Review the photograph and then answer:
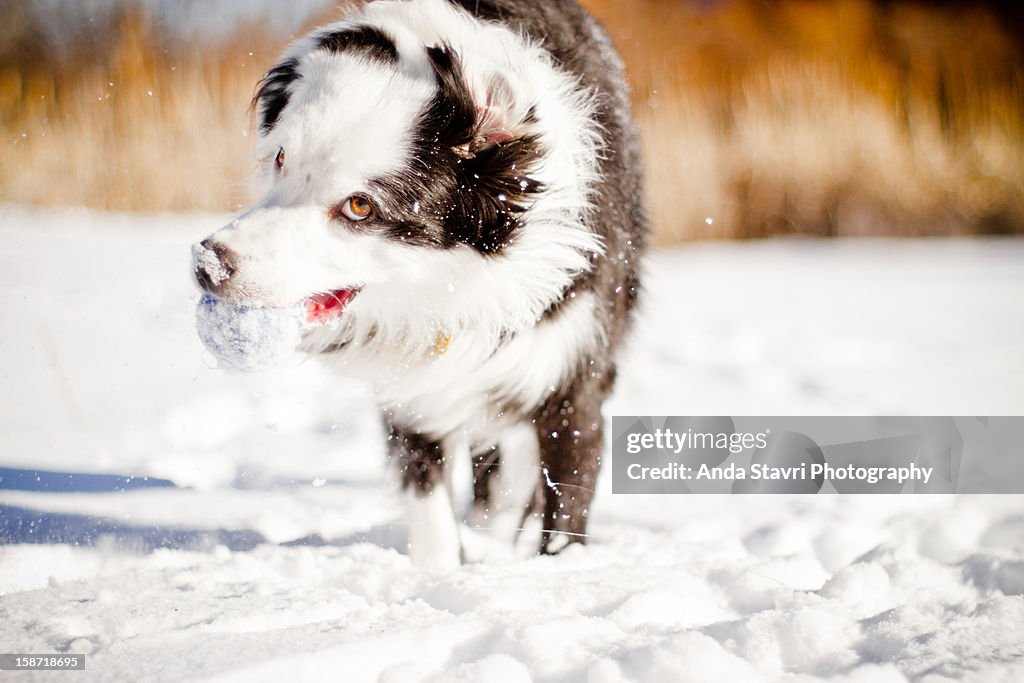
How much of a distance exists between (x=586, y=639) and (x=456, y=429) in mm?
757

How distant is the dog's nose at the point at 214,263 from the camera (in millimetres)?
1675

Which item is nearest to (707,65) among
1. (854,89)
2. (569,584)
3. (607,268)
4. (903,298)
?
(854,89)

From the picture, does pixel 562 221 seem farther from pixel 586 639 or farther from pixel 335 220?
pixel 586 639

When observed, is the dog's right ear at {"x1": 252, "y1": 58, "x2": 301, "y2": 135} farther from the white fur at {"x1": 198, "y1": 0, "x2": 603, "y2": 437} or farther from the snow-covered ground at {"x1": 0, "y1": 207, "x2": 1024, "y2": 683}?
the snow-covered ground at {"x1": 0, "y1": 207, "x2": 1024, "y2": 683}

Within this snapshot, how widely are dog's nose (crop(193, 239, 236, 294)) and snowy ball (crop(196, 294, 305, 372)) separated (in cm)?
11

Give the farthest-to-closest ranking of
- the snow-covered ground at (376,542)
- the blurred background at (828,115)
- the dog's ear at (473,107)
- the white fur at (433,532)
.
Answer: the blurred background at (828,115), the white fur at (433,532), the dog's ear at (473,107), the snow-covered ground at (376,542)

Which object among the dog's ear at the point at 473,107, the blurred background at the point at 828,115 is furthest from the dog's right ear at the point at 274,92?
the blurred background at the point at 828,115

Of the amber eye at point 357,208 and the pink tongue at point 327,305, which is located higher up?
the amber eye at point 357,208

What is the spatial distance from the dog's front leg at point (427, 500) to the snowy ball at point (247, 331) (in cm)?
50

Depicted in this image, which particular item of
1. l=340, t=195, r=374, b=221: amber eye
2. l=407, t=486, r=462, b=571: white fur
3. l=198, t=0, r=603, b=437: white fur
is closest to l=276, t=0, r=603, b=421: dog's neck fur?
l=198, t=0, r=603, b=437: white fur

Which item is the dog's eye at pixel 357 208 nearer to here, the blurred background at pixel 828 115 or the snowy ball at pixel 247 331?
the snowy ball at pixel 247 331

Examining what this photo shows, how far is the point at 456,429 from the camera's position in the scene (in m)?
2.24

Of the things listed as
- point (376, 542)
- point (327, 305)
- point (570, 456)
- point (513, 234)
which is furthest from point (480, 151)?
point (376, 542)

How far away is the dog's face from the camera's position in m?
1.79
